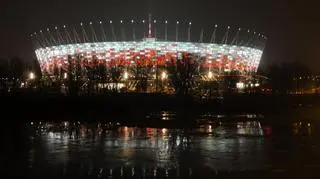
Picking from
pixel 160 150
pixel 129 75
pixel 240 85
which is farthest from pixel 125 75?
pixel 160 150

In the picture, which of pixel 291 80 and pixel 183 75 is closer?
pixel 183 75

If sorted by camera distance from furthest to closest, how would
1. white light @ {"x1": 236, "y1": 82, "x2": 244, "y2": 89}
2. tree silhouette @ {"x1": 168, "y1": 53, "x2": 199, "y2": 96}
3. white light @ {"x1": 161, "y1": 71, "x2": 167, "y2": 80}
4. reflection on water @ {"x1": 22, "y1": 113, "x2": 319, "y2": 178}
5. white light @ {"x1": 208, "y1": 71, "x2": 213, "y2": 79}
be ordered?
white light @ {"x1": 236, "y1": 82, "x2": 244, "y2": 89} → white light @ {"x1": 208, "y1": 71, "x2": 213, "y2": 79} → white light @ {"x1": 161, "y1": 71, "x2": 167, "y2": 80} → tree silhouette @ {"x1": 168, "y1": 53, "x2": 199, "y2": 96} → reflection on water @ {"x1": 22, "y1": 113, "x2": 319, "y2": 178}

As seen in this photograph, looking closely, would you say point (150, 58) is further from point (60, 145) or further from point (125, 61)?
point (60, 145)

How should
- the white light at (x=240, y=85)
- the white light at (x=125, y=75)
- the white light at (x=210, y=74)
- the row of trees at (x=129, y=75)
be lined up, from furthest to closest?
the white light at (x=240, y=85)
the white light at (x=210, y=74)
the white light at (x=125, y=75)
the row of trees at (x=129, y=75)

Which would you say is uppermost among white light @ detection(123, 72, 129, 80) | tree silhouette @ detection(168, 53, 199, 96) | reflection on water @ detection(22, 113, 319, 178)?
white light @ detection(123, 72, 129, 80)

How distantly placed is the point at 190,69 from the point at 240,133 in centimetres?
3831

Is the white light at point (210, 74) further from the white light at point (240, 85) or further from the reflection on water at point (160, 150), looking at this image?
the reflection on water at point (160, 150)

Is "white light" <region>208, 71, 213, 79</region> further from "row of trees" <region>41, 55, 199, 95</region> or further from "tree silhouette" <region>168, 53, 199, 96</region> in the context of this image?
"tree silhouette" <region>168, 53, 199, 96</region>

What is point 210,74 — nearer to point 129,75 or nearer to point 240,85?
point 240,85

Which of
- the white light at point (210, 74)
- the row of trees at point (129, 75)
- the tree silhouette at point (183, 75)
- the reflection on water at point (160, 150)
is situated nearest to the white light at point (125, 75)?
the row of trees at point (129, 75)

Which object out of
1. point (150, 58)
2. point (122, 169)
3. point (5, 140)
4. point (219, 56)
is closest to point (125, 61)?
point (150, 58)

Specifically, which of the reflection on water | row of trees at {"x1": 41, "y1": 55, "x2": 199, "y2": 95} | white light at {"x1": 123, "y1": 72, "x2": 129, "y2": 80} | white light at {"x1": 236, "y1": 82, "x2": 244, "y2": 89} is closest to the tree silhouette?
row of trees at {"x1": 41, "y1": 55, "x2": 199, "y2": 95}

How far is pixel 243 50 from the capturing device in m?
105

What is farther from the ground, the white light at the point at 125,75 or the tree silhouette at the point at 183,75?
the white light at the point at 125,75
